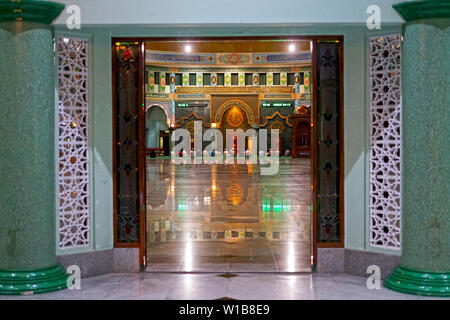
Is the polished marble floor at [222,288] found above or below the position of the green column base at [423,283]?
below

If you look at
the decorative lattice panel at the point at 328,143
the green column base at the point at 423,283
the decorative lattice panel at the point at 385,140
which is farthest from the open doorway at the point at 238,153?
the green column base at the point at 423,283

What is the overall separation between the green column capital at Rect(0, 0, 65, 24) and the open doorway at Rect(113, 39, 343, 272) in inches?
33.0

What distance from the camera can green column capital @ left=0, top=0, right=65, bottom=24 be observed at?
362 centimetres

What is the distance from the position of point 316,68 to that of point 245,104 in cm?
2215

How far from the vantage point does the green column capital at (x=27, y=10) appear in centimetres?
362

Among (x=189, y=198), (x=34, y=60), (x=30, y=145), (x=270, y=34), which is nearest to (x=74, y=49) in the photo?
(x=34, y=60)

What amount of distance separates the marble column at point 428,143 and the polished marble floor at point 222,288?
238mm

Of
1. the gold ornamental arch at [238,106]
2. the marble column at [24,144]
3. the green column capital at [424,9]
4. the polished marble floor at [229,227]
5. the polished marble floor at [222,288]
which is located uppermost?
the gold ornamental arch at [238,106]

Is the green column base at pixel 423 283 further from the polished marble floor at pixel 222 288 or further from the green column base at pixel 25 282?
the green column base at pixel 25 282

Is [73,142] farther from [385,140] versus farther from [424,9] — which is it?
[424,9]

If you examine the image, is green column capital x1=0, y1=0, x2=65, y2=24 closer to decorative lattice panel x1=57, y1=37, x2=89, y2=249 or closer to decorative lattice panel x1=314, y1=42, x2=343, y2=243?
decorative lattice panel x1=57, y1=37, x2=89, y2=249

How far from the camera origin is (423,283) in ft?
11.9

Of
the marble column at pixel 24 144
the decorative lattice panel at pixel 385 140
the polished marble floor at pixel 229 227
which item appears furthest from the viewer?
the polished marble floor at pixel 229 227

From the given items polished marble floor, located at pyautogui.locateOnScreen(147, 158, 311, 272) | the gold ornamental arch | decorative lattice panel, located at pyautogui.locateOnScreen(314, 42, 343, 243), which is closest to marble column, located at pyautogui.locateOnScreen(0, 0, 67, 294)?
polished marble floor, located at pyautogui.locateOnScreen(147, 158, 311, 272)
